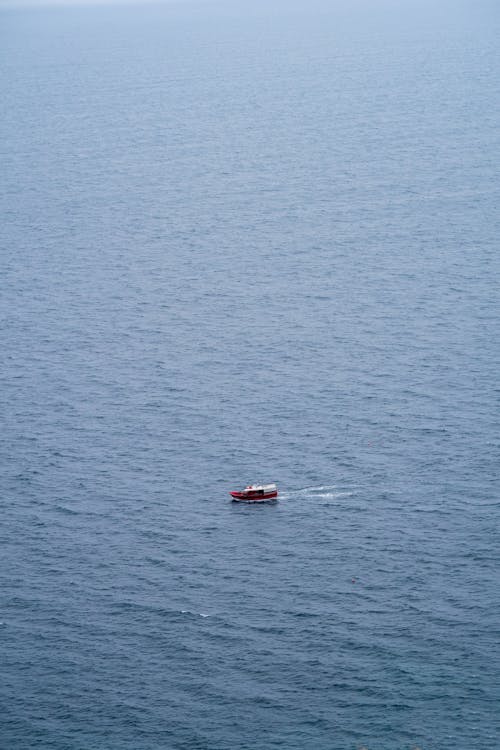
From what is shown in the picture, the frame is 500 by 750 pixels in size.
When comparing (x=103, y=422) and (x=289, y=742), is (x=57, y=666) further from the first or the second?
(x=103, y=422)

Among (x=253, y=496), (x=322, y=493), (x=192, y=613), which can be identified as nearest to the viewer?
(x=192, y=613)

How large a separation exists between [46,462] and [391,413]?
55.2m

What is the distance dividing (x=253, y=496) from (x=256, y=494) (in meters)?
0.58

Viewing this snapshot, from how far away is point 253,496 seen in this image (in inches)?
6565

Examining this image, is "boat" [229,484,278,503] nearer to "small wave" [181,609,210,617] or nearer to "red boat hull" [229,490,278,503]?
"red boat hull" [229,490,278,503]

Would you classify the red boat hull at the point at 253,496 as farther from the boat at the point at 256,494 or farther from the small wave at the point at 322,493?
the small wave at the point at 322,493

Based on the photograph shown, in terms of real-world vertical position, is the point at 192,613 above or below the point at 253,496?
below

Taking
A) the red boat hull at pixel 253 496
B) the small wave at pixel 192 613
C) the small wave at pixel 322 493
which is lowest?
the small wave at pixel 192 613

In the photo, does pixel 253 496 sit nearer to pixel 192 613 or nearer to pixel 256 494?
pixel 256 494

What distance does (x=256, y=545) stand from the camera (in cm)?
15975

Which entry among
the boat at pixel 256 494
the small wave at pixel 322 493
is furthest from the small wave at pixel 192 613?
the small wave at pixel 322 493

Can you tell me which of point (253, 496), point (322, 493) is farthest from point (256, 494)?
point (322, 493)

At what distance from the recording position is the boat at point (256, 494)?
545ft

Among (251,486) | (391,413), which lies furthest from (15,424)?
(391,413)
